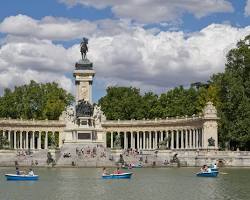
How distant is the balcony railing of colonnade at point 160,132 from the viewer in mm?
118375

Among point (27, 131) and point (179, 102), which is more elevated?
point (179, 102)

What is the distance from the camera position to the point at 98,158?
99.2 m

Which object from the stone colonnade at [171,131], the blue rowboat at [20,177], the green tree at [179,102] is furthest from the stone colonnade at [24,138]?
the blue rowboat at [20,177]

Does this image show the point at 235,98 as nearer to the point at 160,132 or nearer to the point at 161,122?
the point at 161,122

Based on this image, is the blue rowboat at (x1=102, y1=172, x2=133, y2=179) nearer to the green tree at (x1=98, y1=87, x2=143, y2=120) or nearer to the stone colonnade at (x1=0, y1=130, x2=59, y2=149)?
the stone colonnade at (x1=0, y1=130, x2=59, y2=149)

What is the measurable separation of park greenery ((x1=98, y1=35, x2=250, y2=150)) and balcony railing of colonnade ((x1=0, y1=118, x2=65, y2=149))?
18.4 metres

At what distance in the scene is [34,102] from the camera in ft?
492

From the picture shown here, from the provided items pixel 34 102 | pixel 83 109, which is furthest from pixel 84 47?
pixel 34 102

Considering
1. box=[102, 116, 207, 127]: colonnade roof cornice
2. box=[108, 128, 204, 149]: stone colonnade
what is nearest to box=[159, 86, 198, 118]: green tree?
box=[108, 128, 204, 149]: stone colonnade

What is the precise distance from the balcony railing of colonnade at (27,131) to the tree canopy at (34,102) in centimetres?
826

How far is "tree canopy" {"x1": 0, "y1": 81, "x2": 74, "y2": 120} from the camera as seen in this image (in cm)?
14562

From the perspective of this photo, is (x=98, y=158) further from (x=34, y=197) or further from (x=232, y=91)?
(x=34, y=197)

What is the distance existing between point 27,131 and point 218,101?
3742 cm

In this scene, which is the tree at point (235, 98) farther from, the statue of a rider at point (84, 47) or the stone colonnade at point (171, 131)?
the statue of a rider at point (84, 47)
